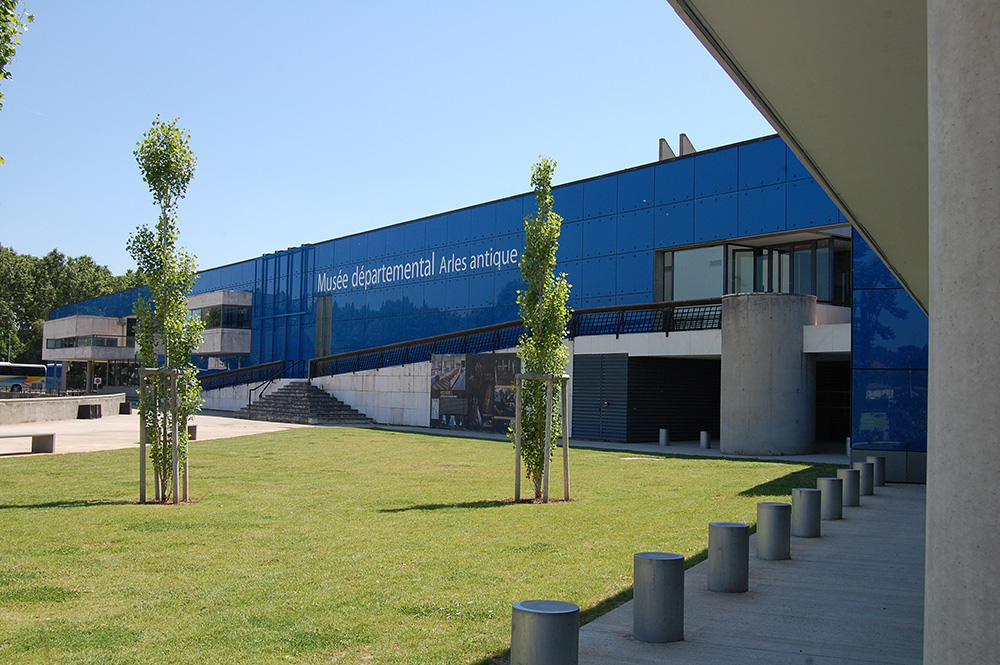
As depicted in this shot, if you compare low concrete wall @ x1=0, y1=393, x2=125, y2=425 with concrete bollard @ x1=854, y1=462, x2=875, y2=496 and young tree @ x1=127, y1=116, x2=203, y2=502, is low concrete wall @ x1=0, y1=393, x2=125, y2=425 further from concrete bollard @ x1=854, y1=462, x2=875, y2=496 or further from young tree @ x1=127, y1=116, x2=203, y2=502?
concrete bollard @ x1=854, y1=462, x2=875, y2=496

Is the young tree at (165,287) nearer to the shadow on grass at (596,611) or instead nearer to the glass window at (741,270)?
the shadow on grass at (596,611)

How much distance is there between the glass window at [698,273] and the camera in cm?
3006

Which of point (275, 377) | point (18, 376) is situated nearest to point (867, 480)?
point (275, 377)

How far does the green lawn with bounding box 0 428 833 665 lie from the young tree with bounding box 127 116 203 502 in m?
1.23

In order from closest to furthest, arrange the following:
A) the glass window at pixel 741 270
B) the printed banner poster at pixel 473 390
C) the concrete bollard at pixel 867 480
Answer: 1. the concrete bollard at pixel 867 480
2. the glass window at pixel 741 270
3. the printed banner poster at pixel 473 390

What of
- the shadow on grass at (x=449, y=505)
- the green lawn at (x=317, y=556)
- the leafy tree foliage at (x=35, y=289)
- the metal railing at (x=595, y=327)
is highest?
the leafy tree foliage at (x=35, y=289)

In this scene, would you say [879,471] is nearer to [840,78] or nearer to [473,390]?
[840,78]

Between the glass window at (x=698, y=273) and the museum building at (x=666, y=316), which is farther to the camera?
the glass window at (x=698, y=273)

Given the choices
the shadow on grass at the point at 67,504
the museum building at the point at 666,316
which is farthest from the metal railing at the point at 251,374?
the shadow on grass at the point at 67,504

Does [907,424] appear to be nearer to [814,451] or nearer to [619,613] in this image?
[814,451]

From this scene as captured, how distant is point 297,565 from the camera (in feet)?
27.4

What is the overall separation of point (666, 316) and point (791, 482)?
39.0 feet

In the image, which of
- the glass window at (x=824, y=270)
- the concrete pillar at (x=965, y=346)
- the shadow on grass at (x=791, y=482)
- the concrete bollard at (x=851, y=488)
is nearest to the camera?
the concrete pillar at (x=965, y=346)

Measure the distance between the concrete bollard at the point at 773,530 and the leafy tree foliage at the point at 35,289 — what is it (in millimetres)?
99590
